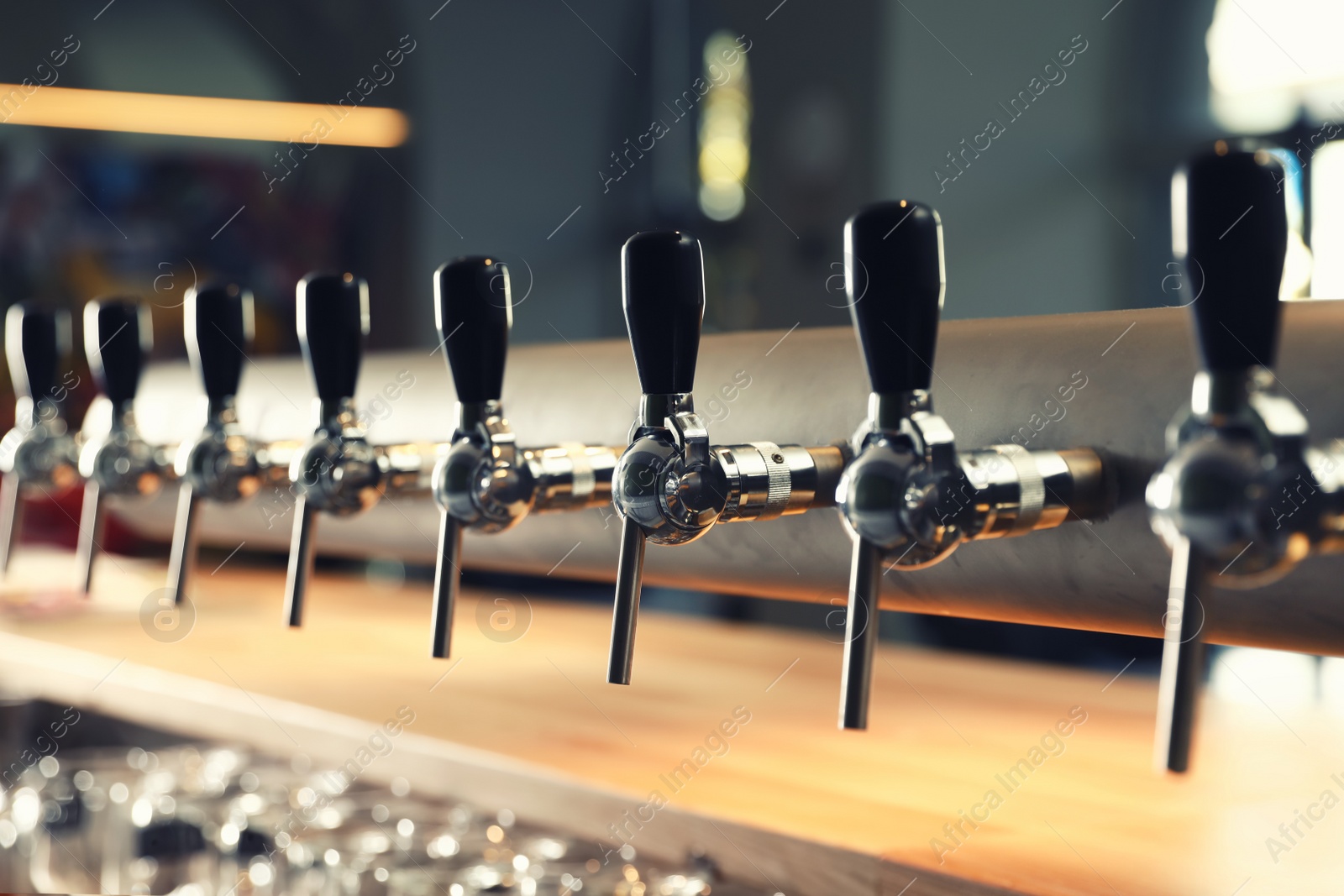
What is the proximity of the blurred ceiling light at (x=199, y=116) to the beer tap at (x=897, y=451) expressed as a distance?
266 cm

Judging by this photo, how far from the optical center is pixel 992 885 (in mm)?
703

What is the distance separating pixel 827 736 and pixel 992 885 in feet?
1.28

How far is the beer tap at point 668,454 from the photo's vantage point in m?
0.56

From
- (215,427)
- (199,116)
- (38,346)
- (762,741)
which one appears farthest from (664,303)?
(199,116)

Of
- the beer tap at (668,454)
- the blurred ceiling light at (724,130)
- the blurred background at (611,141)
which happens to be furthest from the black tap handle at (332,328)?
the blurred ceiling light at (724,130)

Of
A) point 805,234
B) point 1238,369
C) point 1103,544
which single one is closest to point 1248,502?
point 1238,369

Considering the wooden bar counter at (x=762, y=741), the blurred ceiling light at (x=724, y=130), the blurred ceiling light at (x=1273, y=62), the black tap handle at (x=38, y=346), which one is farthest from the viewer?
the blurred ceiling light at (x=724, y=130)

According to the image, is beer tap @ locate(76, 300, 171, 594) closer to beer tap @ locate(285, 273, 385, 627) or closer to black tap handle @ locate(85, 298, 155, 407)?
black tap handle @ locate(85, 298, 155, 407)

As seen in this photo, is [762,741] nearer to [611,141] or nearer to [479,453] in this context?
[479,453]

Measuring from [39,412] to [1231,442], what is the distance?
3.38 ft

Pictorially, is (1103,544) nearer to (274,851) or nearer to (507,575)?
(274,851)

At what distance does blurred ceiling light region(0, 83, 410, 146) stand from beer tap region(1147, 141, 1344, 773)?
2.80 m

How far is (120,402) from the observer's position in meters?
1.07

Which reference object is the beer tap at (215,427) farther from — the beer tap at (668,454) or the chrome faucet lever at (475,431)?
the beer tap at (668,454)
